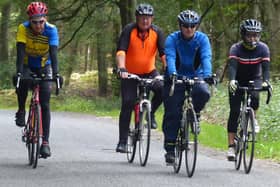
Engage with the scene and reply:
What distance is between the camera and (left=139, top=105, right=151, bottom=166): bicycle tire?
10212mm

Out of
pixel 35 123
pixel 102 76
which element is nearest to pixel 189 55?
pixel 35 123

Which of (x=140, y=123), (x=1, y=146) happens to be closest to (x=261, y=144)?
(x=140, y=123)

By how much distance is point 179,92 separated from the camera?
967 centimetres

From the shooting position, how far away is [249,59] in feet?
33.7

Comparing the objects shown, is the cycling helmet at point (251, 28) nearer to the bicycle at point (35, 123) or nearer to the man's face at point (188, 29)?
the man's face at point (188, 29)

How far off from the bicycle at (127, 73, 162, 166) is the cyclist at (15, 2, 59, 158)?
112cm

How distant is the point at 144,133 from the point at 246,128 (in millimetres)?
1428

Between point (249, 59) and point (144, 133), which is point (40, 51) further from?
point (249, 59)

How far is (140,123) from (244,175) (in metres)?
1.68

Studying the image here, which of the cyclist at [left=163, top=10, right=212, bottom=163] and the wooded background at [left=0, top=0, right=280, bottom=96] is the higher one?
the wooded background at [left=0, top=0, right=280, bottom=96]

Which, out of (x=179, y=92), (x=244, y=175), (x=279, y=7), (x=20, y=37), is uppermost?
(x=279, y=7)

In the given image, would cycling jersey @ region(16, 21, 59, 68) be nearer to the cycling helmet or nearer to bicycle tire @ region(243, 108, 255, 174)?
the cycling helmet

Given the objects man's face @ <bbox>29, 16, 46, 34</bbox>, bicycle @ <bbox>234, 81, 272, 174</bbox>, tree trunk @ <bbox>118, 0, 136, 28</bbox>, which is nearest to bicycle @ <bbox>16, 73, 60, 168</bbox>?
man's face @ <bbox>29, 16, 46, 34</bbox>

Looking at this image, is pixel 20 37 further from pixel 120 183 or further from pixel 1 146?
pixel 1 146
